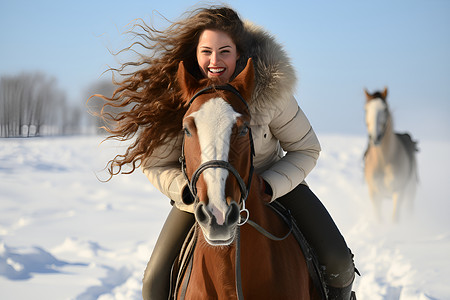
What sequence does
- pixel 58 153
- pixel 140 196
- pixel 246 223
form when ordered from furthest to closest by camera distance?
pixel 58 153 < pixel 140 196 < pixel 246 223

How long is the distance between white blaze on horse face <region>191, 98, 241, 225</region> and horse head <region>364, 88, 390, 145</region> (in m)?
9.43

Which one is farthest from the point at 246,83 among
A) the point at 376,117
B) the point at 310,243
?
the point at 376,117

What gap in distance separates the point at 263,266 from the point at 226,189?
0.64m

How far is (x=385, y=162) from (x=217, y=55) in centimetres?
971

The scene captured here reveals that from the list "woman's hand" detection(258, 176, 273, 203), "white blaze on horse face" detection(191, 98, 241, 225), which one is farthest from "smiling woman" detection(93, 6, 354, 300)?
"white blaze on horse face" detection(191, 98, 241, 225)

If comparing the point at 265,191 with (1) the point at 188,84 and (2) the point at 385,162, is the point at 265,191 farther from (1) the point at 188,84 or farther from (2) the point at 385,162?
(2) the point at 385,162

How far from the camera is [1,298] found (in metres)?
5.40

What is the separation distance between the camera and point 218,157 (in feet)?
6.15

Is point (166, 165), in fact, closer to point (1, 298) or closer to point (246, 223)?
point (246, 223)

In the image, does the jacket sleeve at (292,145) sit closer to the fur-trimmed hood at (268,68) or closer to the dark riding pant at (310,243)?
the fur-trimmed hood at (268,68)

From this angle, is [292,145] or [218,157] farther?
[292,145]

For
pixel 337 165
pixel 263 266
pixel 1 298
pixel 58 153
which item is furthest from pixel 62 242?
pixel 337 165

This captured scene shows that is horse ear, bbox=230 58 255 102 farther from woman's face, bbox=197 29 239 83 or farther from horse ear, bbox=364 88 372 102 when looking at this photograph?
horse ear, bbox=364 88 372 102

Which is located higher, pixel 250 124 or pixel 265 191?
pixel 250 124
